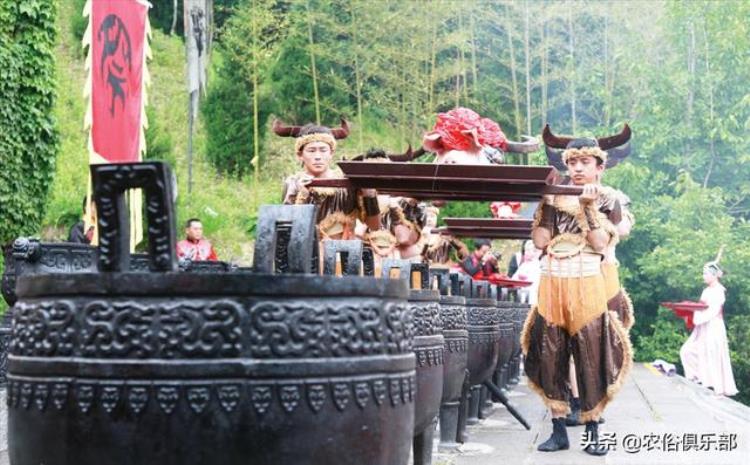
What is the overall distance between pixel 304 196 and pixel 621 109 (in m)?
18.8

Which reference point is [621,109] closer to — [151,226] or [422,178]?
[422,178]

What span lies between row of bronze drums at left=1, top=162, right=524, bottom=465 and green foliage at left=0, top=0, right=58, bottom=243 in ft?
28.7

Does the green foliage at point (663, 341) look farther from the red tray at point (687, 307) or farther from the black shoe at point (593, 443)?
the black shoe at point (593, 443)

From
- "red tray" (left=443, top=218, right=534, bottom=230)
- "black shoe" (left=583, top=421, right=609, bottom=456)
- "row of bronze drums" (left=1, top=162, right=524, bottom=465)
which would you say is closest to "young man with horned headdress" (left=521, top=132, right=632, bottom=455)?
"black shoe" (left=583, top=421, right=609, bottom=456)

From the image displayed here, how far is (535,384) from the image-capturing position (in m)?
7.33

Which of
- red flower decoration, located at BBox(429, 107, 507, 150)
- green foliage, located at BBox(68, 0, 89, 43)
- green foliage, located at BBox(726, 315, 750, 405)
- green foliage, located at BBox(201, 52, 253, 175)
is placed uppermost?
green foliage, located at BBox(68, 0, 89, 43)

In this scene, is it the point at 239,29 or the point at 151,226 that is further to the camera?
the point at 239,29

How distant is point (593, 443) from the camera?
7.08m

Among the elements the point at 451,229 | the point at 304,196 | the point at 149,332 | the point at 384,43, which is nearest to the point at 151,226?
the point at 149,332

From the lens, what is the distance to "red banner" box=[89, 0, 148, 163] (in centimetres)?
873

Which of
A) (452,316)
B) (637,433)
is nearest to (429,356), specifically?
(452,316)

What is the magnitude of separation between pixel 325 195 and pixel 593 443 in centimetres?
205

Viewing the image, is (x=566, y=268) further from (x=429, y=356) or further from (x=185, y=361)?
(x=185, y=361)

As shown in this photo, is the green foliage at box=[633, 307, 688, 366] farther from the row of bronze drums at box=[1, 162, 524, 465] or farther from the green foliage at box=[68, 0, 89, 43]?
the row of bronze drums at box=[1, 162, 524, 465]
